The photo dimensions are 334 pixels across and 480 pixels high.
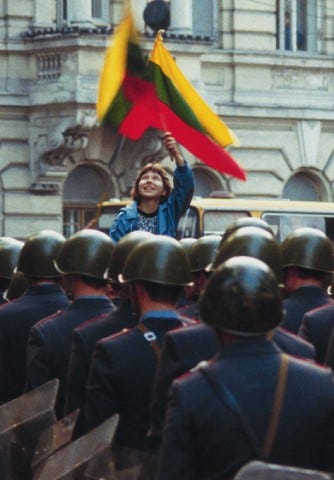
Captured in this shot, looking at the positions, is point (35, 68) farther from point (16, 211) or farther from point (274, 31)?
point (274, 31)

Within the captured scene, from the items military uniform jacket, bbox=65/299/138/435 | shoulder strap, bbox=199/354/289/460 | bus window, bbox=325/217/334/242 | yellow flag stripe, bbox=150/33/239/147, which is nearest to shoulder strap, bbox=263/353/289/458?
shoulder strap, bbox=199/354/289/460

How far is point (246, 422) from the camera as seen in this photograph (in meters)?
6.19

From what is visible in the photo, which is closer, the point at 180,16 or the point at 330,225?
the point at 330,225

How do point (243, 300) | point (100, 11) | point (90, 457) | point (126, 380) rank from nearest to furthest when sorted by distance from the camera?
1. point (243, 300)
2. point (90, 457)
3. point (126, 380)
4. point (100, 11)

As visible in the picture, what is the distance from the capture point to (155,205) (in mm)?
12062

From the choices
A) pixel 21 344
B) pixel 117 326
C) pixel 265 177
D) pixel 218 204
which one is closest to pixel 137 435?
pixel 117 326

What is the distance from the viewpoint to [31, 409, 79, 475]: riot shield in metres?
8.18

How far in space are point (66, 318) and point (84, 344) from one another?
0.82 m

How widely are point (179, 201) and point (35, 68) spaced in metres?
18.8

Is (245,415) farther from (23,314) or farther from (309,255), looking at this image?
(23,314)

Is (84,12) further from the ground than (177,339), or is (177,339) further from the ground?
(84,12)

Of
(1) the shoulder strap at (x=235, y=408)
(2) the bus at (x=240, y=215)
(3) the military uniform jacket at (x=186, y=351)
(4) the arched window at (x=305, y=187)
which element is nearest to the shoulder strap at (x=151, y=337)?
(3) the military uniform jacket at (x=186, y=351)

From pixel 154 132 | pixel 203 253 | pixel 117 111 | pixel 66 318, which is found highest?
pixel 117 111

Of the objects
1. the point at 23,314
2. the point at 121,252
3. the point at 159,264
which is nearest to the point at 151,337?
the point at 159,264
